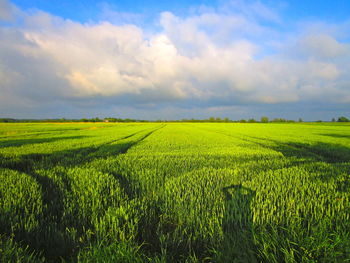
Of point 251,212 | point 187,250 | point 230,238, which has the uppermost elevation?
point 251,212

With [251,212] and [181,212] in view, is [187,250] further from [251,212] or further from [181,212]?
[251,212]

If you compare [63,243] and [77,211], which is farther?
[77,211]

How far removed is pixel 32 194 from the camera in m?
3.42

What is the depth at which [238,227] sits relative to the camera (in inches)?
109

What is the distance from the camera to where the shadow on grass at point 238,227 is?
2.08m

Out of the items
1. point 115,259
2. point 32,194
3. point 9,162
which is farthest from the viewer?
point 9,162

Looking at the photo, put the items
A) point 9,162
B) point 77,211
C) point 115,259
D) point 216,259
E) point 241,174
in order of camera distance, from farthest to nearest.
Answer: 1. point 9,162
2. point 241,174
3. point 77,211
4. point 216,259
5. point 115,259

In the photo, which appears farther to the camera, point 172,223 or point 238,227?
point 172,223

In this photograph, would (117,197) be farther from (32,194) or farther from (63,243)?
(32,194)

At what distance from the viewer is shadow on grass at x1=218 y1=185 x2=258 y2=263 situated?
208 cm

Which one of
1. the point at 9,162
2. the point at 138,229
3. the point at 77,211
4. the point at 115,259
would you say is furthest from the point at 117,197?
the point at 9,162


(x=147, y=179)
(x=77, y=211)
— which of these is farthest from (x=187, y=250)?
(x=147, y=179)

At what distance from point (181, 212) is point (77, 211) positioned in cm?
197

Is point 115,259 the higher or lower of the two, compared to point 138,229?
higher
